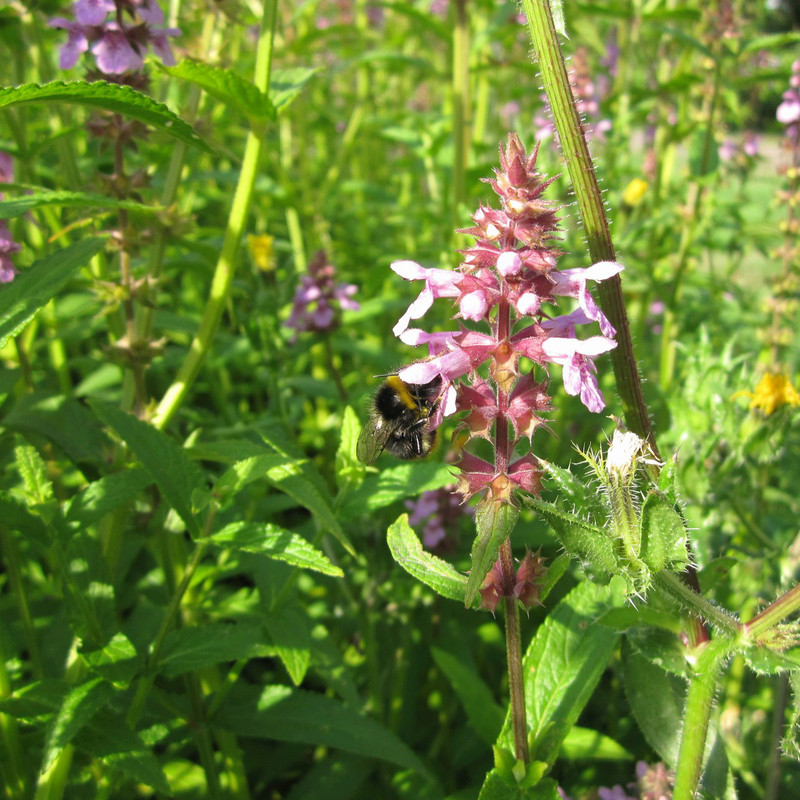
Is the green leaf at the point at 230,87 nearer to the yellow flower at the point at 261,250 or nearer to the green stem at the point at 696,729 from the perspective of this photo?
the yellow flower at the point at 261,250

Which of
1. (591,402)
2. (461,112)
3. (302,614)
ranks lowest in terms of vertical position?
(302,614)

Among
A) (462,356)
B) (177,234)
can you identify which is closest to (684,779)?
(462,356)

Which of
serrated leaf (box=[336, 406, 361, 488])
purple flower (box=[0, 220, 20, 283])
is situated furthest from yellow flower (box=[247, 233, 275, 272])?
serrated leaf (box=[336, 406, 361, 488])

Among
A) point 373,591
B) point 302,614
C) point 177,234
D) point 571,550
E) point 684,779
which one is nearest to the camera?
point 571,550

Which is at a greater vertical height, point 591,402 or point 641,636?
point 591,402

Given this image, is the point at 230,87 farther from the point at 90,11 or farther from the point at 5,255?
the point at 5,255

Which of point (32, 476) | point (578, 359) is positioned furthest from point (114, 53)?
point (578, 359)

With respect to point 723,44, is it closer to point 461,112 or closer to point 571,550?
point 461,112
